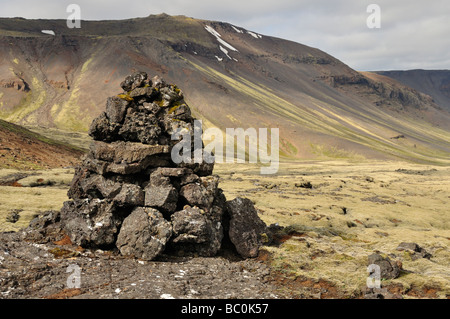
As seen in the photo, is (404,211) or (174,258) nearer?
(174,258)

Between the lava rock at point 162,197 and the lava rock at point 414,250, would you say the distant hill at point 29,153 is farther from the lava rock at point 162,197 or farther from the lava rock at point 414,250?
the lava rock at point 414,250

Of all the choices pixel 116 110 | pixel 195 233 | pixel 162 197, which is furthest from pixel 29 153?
pixel 195 233

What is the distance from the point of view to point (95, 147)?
32625 millimetres

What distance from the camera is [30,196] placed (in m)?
55.4

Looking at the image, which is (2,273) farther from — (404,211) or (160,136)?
(404,211)

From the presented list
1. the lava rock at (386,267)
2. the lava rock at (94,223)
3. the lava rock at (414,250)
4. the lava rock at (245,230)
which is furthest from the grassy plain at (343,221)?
the lava rock at (94,223)

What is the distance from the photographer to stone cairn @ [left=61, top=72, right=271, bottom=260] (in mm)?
28031

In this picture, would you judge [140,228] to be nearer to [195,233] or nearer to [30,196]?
[195,233]

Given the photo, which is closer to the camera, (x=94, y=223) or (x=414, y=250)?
(x=94, y=223)

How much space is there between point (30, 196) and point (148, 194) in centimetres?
3589

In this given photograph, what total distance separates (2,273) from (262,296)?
16968 millimetres

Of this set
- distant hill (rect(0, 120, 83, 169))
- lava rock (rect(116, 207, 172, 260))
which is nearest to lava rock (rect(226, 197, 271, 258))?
lava rock (rect(116, 207, 172, 260))

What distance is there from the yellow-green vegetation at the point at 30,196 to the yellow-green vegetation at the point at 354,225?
103 ft
